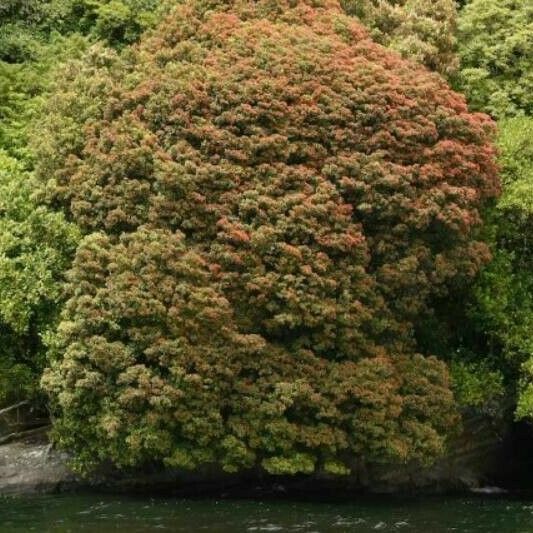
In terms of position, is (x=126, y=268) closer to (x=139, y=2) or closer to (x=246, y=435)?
(x=246, y=435)

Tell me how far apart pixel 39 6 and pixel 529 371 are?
68.9ft

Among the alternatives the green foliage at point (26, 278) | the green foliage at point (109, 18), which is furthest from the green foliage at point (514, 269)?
the green foliage at point (109, 18)

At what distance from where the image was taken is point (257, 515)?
22234 mm

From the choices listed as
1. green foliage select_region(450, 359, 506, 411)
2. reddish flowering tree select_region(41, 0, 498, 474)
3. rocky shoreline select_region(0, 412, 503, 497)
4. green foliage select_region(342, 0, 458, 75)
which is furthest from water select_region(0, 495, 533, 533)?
green foliage select_region(342, 0, 458, 75)

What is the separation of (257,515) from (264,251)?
581cm

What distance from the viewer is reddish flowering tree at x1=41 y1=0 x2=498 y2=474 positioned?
22859 mm

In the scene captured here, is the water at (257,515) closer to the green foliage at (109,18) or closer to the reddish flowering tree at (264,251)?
the reddish flowering tree at (264,251)

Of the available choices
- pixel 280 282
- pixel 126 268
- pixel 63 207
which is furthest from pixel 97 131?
pixel 280 282

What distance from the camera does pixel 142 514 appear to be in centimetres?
2219

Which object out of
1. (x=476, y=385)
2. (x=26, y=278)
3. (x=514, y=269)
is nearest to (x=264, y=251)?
(x=26, y=278)

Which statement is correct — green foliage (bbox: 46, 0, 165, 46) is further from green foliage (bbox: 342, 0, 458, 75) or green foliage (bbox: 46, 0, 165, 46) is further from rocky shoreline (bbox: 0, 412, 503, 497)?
rocky shoreline (bbox: 0, 412, 503, 497)

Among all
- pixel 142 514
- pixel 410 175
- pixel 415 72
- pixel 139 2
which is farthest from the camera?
pixel 139 2

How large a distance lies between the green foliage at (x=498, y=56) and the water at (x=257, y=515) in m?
11.8

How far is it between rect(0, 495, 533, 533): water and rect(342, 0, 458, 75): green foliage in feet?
40.5
